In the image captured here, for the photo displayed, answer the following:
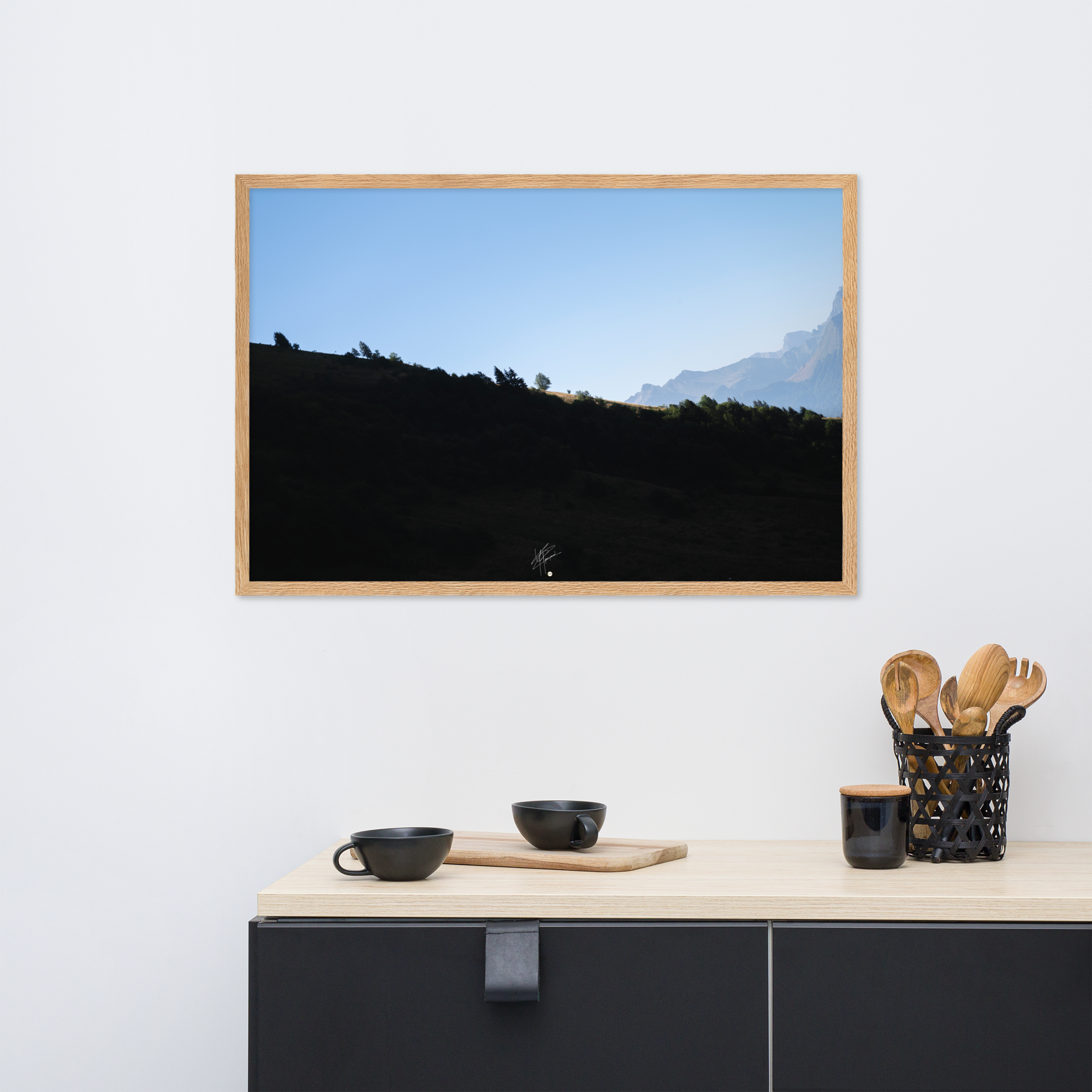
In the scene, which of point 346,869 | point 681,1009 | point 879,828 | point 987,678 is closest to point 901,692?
point 987,678

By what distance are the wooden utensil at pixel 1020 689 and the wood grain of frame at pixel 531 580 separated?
26 centimetres

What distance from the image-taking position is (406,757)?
1538 millimetres

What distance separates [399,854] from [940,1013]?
64cm

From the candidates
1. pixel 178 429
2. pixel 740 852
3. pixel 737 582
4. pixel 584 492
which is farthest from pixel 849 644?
pixel 178 429

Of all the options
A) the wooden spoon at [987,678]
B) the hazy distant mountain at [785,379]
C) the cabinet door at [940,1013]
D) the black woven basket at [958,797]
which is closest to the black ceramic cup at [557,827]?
the cabinet door at [940,1013]

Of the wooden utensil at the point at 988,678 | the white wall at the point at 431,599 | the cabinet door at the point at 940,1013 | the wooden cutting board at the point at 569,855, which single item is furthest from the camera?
the white wall at the point at 431,599

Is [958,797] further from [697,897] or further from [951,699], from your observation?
[697,897]

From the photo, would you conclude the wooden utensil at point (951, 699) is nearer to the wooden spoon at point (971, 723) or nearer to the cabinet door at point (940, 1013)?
the wooden spoon at point (971, 723)

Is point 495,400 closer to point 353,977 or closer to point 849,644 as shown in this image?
point 849,644

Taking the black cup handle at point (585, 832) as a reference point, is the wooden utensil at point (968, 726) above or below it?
above

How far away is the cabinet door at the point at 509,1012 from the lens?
1.11m

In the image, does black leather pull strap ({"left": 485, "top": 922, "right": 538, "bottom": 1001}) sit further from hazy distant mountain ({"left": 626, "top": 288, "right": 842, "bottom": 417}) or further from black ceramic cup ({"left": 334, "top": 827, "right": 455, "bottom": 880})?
hazy distant mountain ({"left": 626, "top": 288, "right": 842, "bottom": 417})

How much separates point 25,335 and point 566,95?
955mm

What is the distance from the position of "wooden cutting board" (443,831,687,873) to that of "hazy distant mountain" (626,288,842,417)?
0.68m
